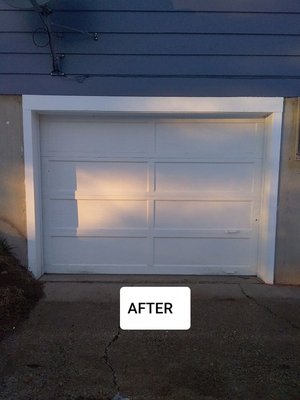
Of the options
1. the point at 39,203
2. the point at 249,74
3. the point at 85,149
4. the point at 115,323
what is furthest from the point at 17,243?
the point at 249,74

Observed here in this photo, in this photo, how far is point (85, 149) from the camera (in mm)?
4465

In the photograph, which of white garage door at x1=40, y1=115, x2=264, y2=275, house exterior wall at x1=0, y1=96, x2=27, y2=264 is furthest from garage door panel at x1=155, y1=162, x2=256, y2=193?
house exterior wall at x1=0, y1=96, x2=27, y2=264

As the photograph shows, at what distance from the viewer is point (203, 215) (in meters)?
4.56

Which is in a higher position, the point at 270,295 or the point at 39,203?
the point at 39,203

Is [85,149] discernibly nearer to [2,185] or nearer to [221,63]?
[2,185]

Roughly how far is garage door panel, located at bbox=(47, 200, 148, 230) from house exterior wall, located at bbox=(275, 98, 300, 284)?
175 cm

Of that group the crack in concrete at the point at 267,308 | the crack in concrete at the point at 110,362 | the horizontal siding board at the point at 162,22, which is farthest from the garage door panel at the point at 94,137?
the crack in concrete at the point at 110,362

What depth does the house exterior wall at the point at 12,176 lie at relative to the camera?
164 inches

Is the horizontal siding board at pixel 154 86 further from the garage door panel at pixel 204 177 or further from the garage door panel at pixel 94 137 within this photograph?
the garage door panel at pixel 204 177

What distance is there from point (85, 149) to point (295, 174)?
106 inches

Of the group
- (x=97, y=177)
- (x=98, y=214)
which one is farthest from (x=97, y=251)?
(x=97, y=177)

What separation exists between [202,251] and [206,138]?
1.50 metres

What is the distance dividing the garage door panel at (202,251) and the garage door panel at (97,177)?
0.83m

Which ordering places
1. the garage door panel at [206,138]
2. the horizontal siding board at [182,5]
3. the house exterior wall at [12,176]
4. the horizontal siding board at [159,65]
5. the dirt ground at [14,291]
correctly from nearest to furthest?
the dirt ground at [14,291] → the horizontal siding board at [182,5] → the horizontal siding board at [159,65] → the house exterior wall at [12,176] → the garage door panel at [206,138]
